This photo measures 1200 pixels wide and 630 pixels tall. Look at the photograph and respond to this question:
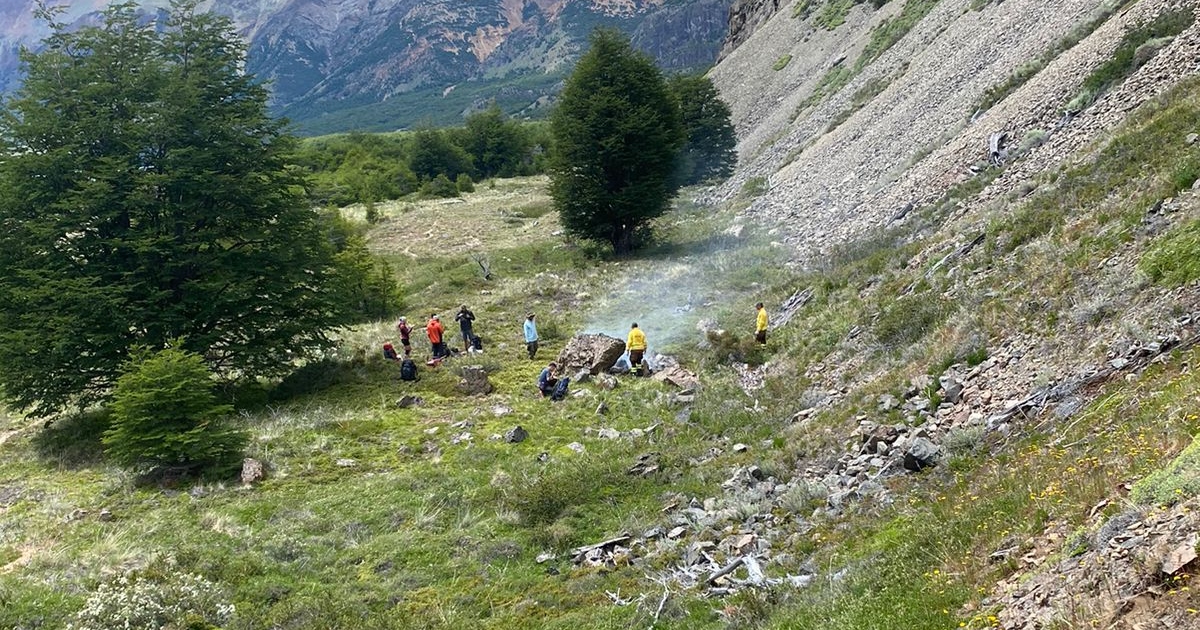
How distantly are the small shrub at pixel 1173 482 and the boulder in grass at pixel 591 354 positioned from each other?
13693 mm

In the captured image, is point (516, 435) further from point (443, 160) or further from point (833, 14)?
point (443, 160)

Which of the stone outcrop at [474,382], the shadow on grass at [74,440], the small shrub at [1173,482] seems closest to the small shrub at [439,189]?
the shadow on grass at [74,440]

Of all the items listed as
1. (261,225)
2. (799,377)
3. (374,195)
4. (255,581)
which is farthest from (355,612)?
(374,195)

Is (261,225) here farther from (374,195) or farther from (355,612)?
(374,195)

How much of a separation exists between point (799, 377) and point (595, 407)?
4.44 m

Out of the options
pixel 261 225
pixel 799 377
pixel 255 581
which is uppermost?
pixel 261 225

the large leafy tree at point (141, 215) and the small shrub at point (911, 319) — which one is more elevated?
Result: the large leafy tree at point (141, 215)

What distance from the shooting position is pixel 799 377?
1423 cm

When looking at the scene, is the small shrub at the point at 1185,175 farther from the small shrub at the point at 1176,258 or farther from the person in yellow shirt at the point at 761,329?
the person in yellow shirt at the point at 761,329

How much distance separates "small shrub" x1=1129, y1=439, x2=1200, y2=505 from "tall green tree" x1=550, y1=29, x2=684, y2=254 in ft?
89.8

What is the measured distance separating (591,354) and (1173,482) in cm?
1447

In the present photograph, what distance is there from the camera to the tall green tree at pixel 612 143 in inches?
1230

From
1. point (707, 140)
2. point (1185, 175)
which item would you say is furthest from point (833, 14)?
point (1185, 175)

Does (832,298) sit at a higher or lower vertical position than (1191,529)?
lower
